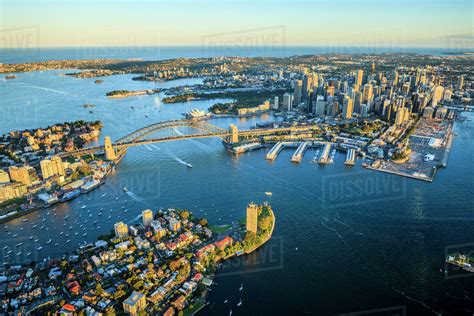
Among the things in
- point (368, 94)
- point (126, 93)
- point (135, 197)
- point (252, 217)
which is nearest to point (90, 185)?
point (135, 197)

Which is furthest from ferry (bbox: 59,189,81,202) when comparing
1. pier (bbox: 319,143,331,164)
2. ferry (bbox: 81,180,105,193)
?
pier (bbox: 319,143,331,164)

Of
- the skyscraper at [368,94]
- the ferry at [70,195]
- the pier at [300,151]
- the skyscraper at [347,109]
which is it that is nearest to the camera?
the ferry at [70,195]

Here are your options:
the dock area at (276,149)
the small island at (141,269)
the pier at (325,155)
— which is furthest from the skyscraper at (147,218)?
the pier at (325,155)

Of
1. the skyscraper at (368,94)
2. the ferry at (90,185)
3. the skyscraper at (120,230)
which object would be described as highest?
the skyscraper at (368,94)

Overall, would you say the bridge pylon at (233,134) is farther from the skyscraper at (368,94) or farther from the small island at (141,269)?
the skyscraper at (368,94)

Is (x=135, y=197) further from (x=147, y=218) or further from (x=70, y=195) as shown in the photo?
(x=70, y=195)

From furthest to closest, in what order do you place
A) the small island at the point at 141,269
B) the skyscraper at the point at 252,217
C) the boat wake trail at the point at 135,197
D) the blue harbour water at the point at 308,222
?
the boat wake trail at the point at 135,197, the skyscraper at the point at 252,217, the blue harbour water at the point at 308,222, the small island at the point at 141,269
